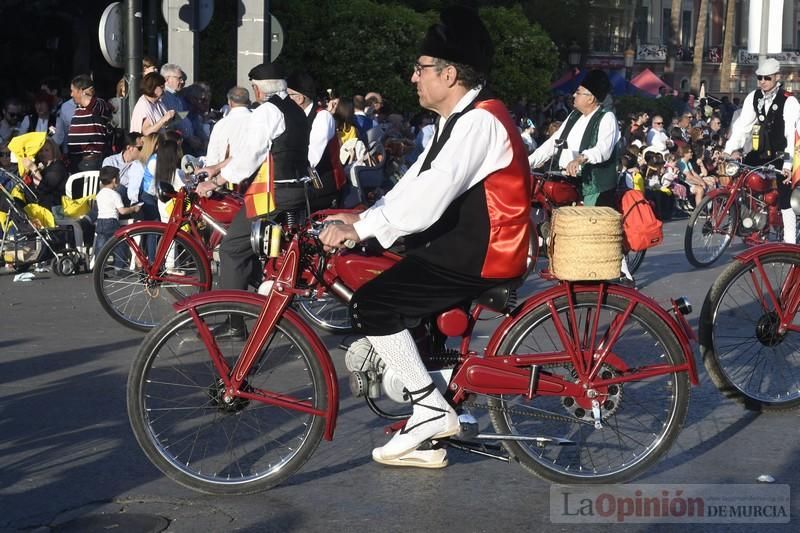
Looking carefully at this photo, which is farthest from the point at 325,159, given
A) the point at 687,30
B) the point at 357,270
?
the point at 687,30

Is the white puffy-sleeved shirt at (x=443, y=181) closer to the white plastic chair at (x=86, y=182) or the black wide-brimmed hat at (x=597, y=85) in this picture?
the black wide-brimmed hat at (x=597, y=85)

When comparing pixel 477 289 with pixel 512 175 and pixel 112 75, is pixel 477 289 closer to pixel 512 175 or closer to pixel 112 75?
pixel 512 175

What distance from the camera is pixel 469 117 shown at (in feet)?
17.7

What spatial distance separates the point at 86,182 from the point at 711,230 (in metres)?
6.27

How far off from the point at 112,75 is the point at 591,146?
15759mm

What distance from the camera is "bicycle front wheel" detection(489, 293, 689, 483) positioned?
5.69 metres

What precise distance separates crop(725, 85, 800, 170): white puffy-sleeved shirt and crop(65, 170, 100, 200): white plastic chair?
243 inches

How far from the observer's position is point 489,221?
5504 millimetres

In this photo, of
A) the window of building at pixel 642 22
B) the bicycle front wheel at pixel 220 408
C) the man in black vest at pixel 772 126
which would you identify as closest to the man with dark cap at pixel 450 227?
the bicycle front wheel at pixel 220 408

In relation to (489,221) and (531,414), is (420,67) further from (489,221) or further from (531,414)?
(531,414)

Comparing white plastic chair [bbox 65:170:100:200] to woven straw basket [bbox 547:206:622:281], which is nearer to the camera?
woven straw basket [bbox 547:206:622:281]

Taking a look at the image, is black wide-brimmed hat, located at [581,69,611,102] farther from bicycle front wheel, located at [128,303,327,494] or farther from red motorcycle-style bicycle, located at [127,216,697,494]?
bicycle front wheel, located at [128,303,327,494]

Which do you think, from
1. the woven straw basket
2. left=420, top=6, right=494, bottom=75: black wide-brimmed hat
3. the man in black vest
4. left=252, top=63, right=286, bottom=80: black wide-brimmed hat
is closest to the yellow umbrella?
left=252, top=63, right=286, bottom=80: black wide-brimmed hat

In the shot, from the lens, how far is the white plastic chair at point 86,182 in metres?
13.8
